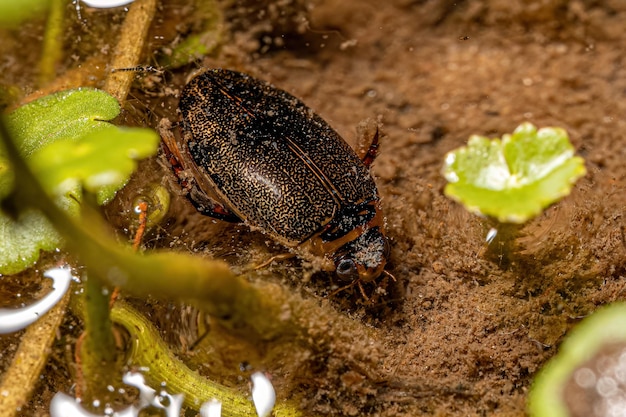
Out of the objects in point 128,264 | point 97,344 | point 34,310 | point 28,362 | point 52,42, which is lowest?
point 28,362

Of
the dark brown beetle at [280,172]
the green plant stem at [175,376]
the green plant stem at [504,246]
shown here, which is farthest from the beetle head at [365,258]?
the green plant stem at [175,376]

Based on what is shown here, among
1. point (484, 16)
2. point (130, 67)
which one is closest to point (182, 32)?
point (130, 67)

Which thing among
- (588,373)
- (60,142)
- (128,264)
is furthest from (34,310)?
(588,373)

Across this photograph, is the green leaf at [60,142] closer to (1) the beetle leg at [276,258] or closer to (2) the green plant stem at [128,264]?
(2) the green plant stem at [128,264]

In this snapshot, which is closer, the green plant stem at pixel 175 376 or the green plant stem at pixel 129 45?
the green plant stem at pixel 175 376

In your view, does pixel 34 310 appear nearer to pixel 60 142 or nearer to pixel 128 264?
pixel 60 142

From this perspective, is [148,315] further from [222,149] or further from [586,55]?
[586,55]

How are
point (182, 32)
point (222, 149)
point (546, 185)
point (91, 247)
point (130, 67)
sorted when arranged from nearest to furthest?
1. point (91, 247)
2. point (546, 185)
3. point (222, 149)
4. point (130, 67)
5. point (182, 32)
